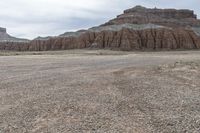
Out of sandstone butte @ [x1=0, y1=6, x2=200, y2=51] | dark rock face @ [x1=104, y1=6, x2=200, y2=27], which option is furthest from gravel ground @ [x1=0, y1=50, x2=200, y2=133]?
dark rock face @ [x1=104, y1=6, x2=200, y2=27]

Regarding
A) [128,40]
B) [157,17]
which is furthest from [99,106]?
[157,17]

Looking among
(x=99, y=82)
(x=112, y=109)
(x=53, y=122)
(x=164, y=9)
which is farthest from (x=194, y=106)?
(x=164, y=9)

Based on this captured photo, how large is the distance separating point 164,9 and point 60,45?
60507 mm

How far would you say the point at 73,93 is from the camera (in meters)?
14.6

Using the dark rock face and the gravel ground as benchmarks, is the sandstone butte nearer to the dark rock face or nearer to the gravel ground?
the dark rock face

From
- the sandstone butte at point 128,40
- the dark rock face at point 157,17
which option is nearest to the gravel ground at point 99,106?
the sandstone butte at point 128,40

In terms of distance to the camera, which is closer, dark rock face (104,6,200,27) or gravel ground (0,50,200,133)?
gravel ground (0,50,200,133)

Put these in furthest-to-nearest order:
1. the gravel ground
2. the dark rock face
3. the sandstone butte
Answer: the dark rock face, the sandstone butte, the gravel ground

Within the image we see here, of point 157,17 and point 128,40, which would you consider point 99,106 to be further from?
point 157,17

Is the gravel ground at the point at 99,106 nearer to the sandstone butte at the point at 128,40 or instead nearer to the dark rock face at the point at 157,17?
the sandstone butte at the point at 128,40

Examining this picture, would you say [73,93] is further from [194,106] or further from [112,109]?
[194,106]

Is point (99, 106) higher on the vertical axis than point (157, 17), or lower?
lower

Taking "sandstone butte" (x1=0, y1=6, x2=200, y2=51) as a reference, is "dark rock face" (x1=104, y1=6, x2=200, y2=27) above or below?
above

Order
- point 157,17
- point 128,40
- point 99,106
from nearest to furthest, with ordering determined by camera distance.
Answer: point 99,106 < point 128,40 < point 157,17
